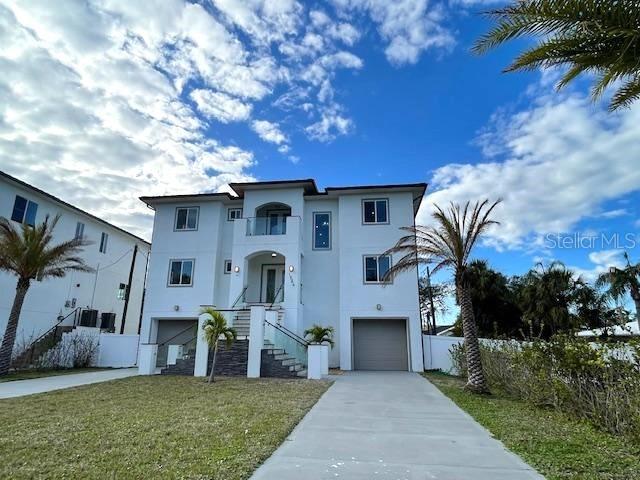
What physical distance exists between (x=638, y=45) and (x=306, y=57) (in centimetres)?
955

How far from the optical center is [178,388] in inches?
420

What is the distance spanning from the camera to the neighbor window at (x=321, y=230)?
1953 centimetres

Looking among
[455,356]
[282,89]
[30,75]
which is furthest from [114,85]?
[455,356]

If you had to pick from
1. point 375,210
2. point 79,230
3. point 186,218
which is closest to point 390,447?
point 375,210

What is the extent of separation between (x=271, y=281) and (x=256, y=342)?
6234 millimetres

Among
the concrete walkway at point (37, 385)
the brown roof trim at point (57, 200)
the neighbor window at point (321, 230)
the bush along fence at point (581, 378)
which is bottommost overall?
the concrete walkway at point (37, 385)

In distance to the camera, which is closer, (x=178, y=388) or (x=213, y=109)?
(x=178, y=388)

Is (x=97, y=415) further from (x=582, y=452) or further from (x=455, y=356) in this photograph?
(x=455, y=356)

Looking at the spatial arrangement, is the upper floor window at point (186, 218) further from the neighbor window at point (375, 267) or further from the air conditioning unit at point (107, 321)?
the neighbor window at point (375, 267)

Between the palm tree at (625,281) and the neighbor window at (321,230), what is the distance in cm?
1621

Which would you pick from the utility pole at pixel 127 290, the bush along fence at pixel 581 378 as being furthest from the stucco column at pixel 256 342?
the utility pole at pixel 127 290

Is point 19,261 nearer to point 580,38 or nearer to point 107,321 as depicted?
point 107,321

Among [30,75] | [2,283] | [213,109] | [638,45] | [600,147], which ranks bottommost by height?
[2,283]

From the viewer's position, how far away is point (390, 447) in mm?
5234
